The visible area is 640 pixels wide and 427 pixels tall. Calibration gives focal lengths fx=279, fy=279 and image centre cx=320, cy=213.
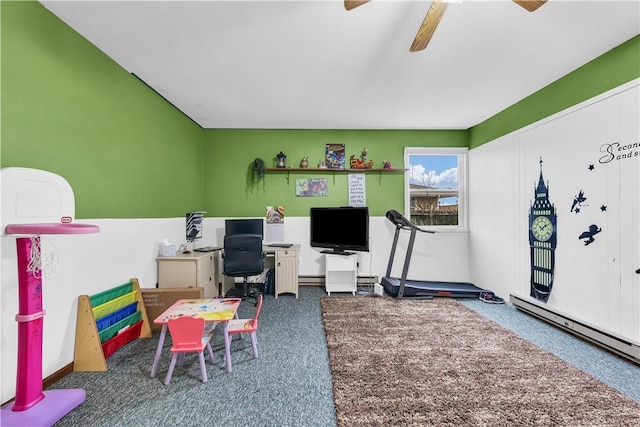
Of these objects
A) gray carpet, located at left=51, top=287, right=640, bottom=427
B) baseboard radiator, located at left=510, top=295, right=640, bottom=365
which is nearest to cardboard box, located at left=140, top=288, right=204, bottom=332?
gray carpet, located at left=51, top=287, right=640, bottom=427

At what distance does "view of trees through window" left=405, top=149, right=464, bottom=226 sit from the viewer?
4672 mm

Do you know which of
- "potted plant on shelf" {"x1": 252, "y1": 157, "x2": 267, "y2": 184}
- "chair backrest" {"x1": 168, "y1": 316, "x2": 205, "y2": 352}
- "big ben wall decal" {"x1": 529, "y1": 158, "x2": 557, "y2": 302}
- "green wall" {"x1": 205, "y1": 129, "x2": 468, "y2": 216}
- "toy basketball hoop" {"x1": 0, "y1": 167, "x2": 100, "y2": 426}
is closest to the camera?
"toy basketball hoop" {"x1": 0, "y1": 167, "x2": 100, "y2": 426}

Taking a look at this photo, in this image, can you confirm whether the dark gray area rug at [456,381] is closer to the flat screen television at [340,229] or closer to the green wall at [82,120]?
the flat screen television at [340,229]

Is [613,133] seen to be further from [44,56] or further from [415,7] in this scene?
[44,56]

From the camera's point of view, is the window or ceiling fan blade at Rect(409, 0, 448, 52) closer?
ceiling fan blade at Rect(409, 0, 448, 52)

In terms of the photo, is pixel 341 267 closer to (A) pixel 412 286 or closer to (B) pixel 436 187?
(A) pixel 412 286

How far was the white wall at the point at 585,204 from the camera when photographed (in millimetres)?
2281

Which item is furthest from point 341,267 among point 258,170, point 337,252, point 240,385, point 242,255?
point 240,385

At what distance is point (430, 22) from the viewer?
176 centimetres

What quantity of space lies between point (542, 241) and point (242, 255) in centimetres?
351

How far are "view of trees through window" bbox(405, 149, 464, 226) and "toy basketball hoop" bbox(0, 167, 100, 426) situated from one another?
4.29 m

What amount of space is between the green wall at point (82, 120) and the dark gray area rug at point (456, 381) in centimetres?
242

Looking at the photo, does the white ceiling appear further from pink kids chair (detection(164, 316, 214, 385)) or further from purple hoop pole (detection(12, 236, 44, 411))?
pink kids chair (detection(164, 316, 214, 385))

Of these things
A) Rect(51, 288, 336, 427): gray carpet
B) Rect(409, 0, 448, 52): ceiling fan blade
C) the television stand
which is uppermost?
Rect(409, 0, 448, 52): ceiling fan blade
